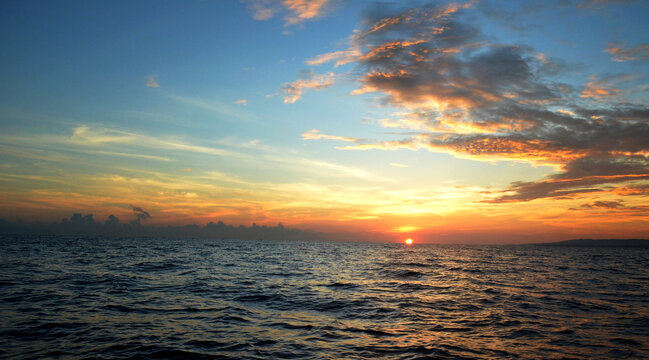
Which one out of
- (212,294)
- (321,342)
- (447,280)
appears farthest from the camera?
(447,280)

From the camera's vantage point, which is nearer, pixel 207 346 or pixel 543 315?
pixel 207 346

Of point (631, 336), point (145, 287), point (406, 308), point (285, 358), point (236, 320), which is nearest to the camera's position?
point (285, 358)

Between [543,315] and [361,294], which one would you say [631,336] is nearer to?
[543,315]

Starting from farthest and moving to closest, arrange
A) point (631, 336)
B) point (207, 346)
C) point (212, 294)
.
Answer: point (212, 294) < point (631, 336) < point (207, 346)

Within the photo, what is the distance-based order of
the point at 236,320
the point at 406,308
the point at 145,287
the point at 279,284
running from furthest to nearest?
the point at 279,284, the point at 145,287, the point at 406,308, the point at 236,320

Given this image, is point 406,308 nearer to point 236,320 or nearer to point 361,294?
point 361,294

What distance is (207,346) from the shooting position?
41.2 ft

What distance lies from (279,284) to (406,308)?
12374 millimetres

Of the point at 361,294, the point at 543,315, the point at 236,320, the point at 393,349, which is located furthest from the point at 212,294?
the point at 543,315

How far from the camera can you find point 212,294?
75.9 feet

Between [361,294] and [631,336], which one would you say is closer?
[631,336]

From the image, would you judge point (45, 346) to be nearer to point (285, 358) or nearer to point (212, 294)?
point (285, 358)

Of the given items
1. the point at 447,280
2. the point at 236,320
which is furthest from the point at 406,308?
the point at 447,280

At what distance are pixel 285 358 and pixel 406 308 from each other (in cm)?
1103
